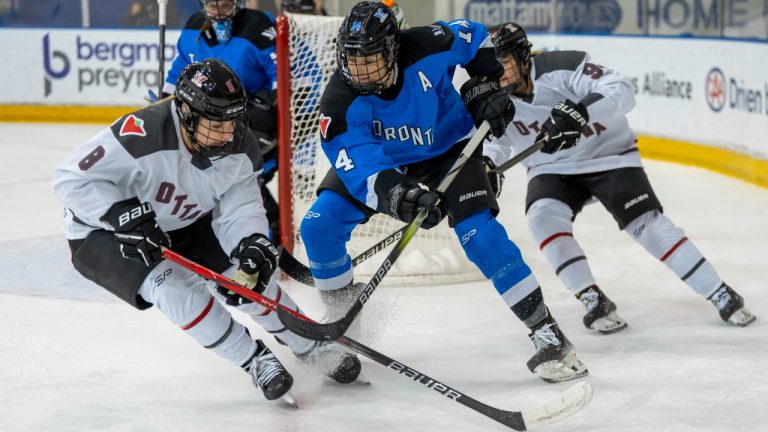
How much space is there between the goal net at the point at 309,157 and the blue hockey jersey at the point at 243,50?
0.18 metres

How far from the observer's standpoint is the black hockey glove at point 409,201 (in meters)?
2.83

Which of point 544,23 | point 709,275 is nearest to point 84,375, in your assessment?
point 709,275

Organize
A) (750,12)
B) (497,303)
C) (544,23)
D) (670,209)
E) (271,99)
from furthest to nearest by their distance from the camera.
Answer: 1. (544,23)
2. (750,12)
3. (670,209)
4. (271,99)
5. (497,303)

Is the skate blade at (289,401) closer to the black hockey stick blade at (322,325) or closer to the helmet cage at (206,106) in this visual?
the black hockey stick blade at (322,325)

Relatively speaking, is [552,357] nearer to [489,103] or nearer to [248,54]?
[489,103]

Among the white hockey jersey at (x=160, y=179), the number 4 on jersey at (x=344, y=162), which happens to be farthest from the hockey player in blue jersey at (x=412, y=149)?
the white hockey jersey at (x=160, y=179)

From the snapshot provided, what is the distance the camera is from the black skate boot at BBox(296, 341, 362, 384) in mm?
3094

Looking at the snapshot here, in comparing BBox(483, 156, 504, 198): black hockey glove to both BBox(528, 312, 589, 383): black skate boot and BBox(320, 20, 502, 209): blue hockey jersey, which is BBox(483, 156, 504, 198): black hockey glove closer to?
BBox(320, 20, 502, 209): blue hockey jersey

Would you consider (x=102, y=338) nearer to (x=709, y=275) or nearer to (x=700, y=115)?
(x=709, y=275)

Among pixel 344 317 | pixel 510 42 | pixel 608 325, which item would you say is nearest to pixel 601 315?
pixel 608 325

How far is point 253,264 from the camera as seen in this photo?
2.81 meters

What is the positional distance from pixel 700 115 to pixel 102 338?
14.0 ft

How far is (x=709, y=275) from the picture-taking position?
3.59 m

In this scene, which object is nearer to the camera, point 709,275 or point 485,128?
point 485,128
